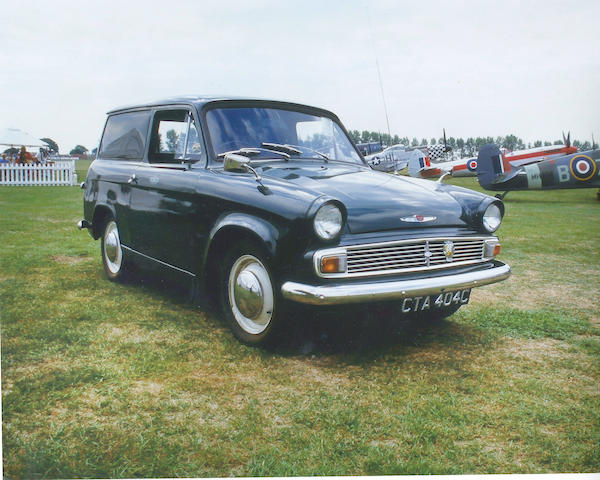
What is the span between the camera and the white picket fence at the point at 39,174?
9.65 feet

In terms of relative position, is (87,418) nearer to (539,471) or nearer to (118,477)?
(118,477)

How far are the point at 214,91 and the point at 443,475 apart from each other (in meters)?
2.28

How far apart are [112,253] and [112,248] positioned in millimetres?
38

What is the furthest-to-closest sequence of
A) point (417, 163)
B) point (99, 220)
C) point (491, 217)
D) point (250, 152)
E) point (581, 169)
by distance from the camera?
point (417, 163)
point (581, 169)
point (99, 220)
point (250, 152)
point (491, 217)

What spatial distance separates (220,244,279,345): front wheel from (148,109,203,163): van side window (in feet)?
2.48

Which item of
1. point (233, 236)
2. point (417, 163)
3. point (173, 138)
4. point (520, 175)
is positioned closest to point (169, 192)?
point (173, 138)

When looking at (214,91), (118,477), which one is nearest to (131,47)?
(214,91)

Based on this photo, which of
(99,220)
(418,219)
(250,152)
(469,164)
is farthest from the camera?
(469,164)

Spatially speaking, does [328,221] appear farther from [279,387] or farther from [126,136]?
[126,136]

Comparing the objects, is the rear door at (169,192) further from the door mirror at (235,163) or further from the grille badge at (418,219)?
the grille badge at (418,219)

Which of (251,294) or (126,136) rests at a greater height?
(126,136)

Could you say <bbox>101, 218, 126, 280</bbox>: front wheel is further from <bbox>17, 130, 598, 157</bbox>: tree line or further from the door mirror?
the door mirror

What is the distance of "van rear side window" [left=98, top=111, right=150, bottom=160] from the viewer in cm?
362

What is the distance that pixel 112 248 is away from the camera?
3.91 metres
